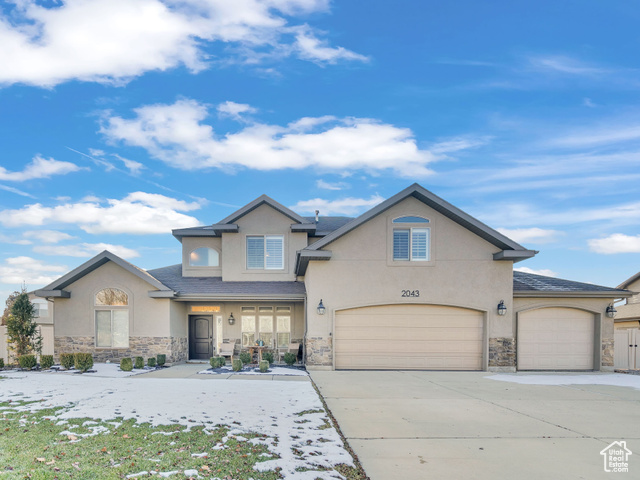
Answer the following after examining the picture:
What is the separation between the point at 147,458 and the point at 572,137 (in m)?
16.7

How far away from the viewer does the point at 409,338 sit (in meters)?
14.3

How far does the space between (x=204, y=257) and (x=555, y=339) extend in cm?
1400

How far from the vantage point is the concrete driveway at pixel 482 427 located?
16.7 feet

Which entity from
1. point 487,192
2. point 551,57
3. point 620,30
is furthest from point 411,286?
point 620,30

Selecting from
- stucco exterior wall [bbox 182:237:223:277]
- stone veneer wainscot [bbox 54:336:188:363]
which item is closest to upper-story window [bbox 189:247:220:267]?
stucco exterior wall [bbox 182:237:223:277]

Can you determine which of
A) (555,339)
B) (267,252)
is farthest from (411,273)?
(267,252)

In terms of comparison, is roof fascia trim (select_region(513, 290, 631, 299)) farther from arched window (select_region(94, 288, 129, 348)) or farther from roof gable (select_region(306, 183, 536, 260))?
arched window (select_region(94, 288, 129, 348))

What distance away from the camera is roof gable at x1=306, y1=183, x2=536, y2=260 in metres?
13.9

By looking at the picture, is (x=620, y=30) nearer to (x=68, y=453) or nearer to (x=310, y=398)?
(x=310, y=398)

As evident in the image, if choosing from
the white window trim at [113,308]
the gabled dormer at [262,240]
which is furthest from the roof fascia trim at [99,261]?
the gabled dormer at [262,240]

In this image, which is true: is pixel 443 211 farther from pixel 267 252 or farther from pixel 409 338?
pixel 267 252

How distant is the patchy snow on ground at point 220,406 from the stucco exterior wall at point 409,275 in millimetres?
3747

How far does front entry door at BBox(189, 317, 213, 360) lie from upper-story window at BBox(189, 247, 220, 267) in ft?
7.80

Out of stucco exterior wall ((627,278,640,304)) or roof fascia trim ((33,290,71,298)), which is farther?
stucco exterior wall ((627,278,640,304))
